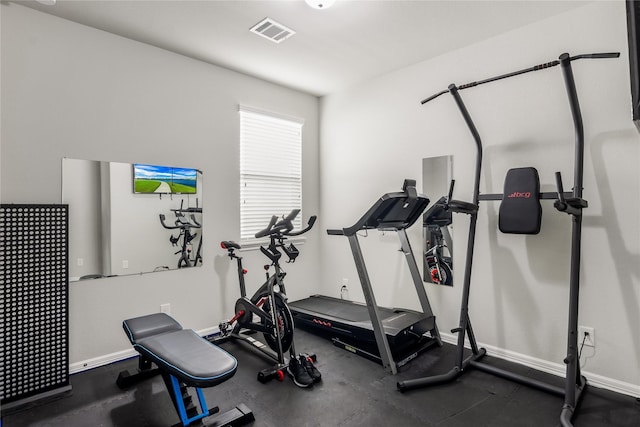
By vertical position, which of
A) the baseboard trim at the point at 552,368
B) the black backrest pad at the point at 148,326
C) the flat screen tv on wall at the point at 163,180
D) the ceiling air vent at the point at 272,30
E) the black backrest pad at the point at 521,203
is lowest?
the baseboard trim at the point at 552,368

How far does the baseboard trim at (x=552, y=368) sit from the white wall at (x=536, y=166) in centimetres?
2

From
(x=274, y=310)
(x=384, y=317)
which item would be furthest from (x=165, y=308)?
(x=384, y=317)

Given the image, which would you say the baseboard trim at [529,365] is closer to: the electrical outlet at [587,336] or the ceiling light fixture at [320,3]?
the electrical outlet at [587,336]

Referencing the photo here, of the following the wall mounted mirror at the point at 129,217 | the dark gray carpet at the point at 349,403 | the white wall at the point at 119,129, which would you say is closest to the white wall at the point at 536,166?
the dark gray carpet at the point at 349,403

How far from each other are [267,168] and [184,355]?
252cm

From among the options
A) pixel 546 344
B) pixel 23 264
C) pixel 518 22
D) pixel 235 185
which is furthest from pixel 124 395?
pixel 518 22

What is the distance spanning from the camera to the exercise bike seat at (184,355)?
1728 mm

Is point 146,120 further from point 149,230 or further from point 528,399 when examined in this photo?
point 528,399

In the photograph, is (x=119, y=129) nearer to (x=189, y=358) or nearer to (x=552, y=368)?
(x=189, y=358)

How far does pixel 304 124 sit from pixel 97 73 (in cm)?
227

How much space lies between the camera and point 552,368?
2691 mm

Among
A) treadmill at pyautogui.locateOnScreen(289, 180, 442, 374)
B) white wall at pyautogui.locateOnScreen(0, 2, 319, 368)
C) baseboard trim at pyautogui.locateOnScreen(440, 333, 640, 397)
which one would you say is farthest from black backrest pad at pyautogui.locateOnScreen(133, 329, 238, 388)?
baseboard trim at pyautogui.locateOnScreen(440, 333, 640, 397)

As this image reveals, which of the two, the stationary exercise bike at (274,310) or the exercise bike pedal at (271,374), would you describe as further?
the stationary exercise bike at (274,310)

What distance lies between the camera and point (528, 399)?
233cm
